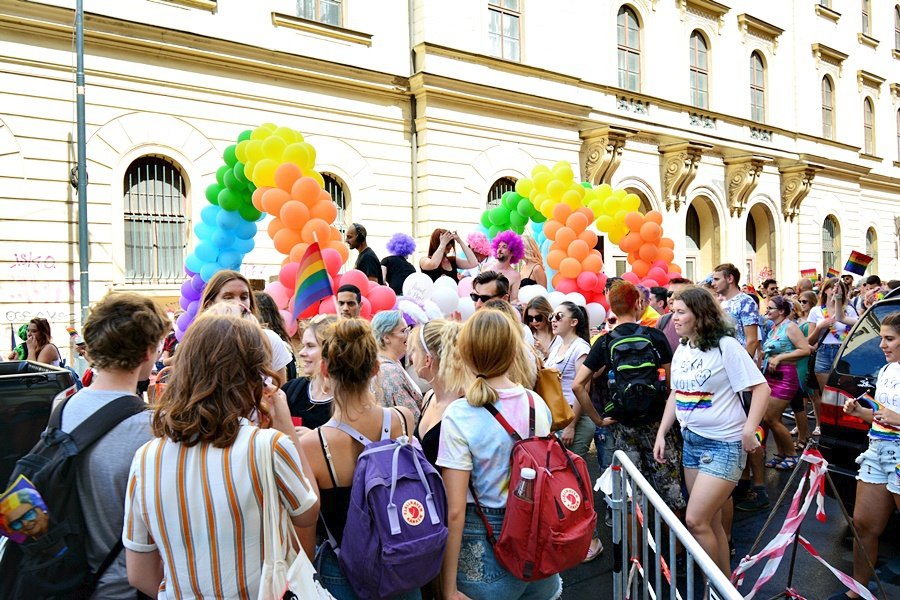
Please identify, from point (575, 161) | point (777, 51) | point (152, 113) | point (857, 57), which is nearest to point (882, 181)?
point (857, 57)

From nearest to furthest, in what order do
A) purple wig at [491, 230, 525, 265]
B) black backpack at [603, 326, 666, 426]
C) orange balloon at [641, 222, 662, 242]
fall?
1. black backpack at [603, 326, 666, 426]
2. purple wig at [491, 230, 525, 265]
3. orange balloon at [641, 222, 662, 242]

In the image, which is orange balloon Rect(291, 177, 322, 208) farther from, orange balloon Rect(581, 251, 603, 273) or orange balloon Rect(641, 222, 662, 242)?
orange balloon Rect(641, 222, 662, 242)

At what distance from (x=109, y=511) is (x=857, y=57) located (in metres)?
30.6

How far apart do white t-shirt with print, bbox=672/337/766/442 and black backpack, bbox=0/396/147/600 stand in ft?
9.81

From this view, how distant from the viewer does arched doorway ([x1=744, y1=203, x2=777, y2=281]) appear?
22.0 meters

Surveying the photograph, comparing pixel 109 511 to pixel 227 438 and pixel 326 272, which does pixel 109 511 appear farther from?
pixel 326 272

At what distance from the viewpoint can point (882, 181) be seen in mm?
27219

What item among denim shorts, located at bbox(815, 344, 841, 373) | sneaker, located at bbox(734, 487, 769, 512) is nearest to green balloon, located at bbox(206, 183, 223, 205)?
sneaker, located at bbox(734, 487, 769, 512)

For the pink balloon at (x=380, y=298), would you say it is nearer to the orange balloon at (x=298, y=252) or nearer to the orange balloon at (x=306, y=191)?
the orange balloon at (x=298, y=252)

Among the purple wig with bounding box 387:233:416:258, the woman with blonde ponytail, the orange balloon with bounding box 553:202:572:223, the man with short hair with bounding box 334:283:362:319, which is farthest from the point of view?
the orange balloon with bounding box 553:202:572:223

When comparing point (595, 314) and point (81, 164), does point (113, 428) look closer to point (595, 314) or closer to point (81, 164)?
point (595, 314)

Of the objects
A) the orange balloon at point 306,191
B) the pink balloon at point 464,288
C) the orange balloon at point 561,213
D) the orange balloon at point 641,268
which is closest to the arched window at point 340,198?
the orange balloon at point 561,213

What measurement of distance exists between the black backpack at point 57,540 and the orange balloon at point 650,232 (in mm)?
8647

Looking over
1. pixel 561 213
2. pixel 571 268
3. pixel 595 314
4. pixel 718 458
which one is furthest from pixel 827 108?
pixel 718 458
